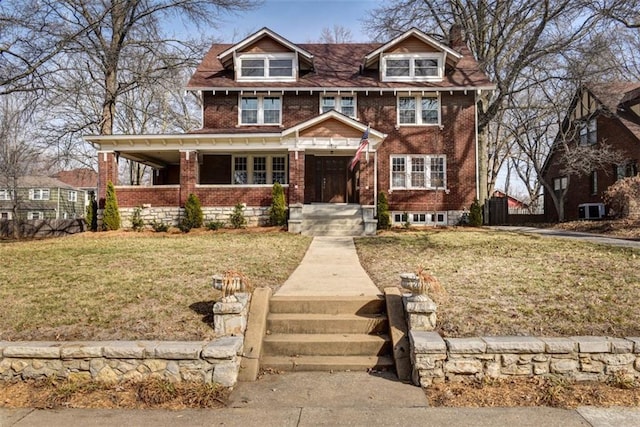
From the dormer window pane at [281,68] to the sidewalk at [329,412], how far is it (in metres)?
16.3

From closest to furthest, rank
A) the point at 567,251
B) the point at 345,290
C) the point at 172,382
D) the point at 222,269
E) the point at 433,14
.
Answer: the point at 172,382 → the point at 345,290 → the point at 222,269 → the point at 567,251 → the point at 433,14

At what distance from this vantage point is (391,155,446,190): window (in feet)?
61.0

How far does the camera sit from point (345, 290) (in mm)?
6391

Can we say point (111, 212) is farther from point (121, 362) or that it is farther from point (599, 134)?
point (599, 134)

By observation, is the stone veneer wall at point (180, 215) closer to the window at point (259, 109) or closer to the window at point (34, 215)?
the window at point (259, 109)

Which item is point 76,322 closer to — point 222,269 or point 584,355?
point 222,269

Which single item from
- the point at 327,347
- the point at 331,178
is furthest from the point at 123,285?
the point at 331,178

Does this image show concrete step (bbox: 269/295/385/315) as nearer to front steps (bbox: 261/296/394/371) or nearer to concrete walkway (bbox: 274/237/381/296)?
front steps (bbox: 261/296/394/371)

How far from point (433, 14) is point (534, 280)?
64.3 feet

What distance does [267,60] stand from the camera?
1880 cm

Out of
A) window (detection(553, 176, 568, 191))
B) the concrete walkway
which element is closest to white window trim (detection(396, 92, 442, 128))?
the concrete walkway

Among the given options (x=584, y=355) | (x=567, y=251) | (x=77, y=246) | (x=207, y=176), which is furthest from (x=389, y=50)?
(x=584, y=355)

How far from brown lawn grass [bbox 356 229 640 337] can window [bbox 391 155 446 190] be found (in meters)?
7.99

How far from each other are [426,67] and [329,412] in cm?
1762
